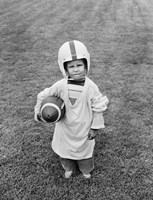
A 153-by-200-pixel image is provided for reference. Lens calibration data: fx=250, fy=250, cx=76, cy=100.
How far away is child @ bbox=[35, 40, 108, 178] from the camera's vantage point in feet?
8.63

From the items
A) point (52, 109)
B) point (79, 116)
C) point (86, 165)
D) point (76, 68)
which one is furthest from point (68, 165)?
point (76, 68)

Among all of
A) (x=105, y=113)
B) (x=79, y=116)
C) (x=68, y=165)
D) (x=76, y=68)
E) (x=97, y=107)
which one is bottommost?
(x=105, y=113)

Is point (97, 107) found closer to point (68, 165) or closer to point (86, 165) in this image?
point (86, 165)

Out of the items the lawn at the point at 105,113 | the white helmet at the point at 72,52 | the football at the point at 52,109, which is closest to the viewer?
the white helmet at the point at 72,52

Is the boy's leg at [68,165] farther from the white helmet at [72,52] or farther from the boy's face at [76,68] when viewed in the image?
the white helmet at [72,52]

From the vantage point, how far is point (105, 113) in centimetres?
465

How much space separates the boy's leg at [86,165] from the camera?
10.6ft

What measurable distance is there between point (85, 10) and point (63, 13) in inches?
50.7

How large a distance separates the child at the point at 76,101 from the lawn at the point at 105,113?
22.7 inches

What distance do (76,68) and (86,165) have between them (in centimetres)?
133

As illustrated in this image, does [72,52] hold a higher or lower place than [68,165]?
higher

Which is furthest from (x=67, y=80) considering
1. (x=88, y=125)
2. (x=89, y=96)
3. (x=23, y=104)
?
(x=23, y=104)

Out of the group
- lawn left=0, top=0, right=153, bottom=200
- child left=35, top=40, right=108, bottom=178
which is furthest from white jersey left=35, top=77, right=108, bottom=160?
lawn left=0, top=0, right=153, bottom=200

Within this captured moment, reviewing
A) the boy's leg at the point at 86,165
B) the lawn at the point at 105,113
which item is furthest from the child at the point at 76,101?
the lawn at the point at 105,113
